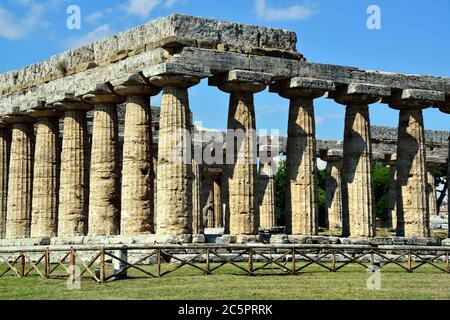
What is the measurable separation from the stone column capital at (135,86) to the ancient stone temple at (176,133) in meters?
0.05

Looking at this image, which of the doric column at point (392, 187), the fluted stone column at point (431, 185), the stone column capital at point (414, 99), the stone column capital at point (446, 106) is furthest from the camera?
the fluted stone column at point (431, 185)

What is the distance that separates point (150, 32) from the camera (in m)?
43.8

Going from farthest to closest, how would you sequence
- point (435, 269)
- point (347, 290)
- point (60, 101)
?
point (60, 101) < point (435, 269) < point (347, 290)

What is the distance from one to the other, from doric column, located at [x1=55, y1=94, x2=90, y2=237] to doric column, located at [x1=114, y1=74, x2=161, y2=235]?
188 inches

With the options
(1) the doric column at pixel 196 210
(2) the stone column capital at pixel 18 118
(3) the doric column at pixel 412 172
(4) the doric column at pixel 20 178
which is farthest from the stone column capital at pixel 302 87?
(4) the doric column at pixel 20 178

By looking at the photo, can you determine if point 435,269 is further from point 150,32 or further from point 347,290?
point 150,32

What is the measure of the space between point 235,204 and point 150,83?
673 cm

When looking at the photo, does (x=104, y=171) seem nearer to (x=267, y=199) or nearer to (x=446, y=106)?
(x=446, y=106)

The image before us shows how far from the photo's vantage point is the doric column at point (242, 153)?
44250mm

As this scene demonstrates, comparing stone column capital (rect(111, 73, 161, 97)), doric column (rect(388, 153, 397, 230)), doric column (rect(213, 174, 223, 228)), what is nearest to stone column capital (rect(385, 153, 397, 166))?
doric column (rect(388, 153, 397, 230))

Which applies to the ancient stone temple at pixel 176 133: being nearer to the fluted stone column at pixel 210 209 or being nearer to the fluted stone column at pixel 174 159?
the fluted stone column at pixel 174 159

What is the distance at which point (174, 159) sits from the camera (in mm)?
42719

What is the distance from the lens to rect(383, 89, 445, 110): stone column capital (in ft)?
164
